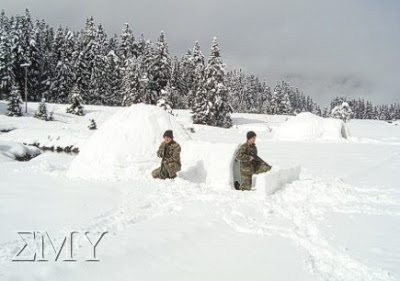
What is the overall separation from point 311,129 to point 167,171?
2098 centimetres

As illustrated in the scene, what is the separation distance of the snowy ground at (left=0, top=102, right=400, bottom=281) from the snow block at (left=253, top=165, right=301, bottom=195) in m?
0.18

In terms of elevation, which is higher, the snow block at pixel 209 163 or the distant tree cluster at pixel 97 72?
the distant tree cluster at pixel 97 72

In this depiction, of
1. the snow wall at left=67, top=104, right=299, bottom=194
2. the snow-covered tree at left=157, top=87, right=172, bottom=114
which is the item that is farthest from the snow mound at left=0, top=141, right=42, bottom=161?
the snow-covered tree at left=157, top=87, right=172, bottom=114

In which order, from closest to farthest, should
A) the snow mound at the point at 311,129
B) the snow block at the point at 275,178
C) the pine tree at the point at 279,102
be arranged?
1. the snow block at the point at 275,178
2. the snow mound at the point at 311,129
3. the pine tree at the point at 279,102

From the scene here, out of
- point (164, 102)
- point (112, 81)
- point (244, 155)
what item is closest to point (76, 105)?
point (164, 102)

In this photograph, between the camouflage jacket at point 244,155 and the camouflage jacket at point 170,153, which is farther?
the camouflage jacket at point 170,153

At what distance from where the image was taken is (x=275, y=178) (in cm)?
862

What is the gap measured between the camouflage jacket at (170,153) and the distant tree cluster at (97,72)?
32044 millimetres

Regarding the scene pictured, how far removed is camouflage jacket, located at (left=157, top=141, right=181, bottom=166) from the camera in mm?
9164

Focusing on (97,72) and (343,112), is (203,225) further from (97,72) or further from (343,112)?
(343,112)

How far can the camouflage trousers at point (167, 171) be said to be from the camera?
359 inches

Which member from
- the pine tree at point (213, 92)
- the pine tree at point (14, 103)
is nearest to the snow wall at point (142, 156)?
the pine tree at point (14, 103)

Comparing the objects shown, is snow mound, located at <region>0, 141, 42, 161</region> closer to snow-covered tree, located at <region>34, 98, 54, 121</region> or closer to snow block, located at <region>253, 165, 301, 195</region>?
snow block, located at <region>253, 165, 301, 195</region>

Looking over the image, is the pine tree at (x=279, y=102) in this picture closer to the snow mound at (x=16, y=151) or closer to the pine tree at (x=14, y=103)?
the pine tree at (x=14, y=103)
